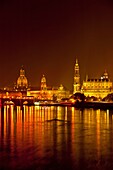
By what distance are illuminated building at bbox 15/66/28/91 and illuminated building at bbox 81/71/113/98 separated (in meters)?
22.3

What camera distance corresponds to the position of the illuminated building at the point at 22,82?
92.3 meters

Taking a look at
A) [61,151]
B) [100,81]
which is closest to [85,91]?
[100,81]

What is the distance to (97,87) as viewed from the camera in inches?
2835

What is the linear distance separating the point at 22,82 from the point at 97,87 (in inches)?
1099

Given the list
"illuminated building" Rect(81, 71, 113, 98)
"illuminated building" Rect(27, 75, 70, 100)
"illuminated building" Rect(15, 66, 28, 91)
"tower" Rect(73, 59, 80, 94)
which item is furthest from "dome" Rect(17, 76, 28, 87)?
"illuminated building" Rect(81, 71, 113, 98)

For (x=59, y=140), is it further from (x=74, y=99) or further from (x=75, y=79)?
(x=75, y=79)

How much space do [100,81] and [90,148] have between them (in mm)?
60290

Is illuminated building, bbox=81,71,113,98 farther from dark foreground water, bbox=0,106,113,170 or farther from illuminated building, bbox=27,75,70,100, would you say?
dark foreground water, bbox=0,106,113,170

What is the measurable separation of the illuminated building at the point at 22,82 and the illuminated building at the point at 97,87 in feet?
73.0

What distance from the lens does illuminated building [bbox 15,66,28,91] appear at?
92.3 metres

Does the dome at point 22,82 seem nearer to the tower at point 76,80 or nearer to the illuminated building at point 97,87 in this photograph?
the tower at point 76,80

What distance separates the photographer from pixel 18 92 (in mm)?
86438

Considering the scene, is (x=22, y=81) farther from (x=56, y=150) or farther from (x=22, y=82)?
(x=56, y=150)

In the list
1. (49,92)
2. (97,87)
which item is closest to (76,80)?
(97,87)
